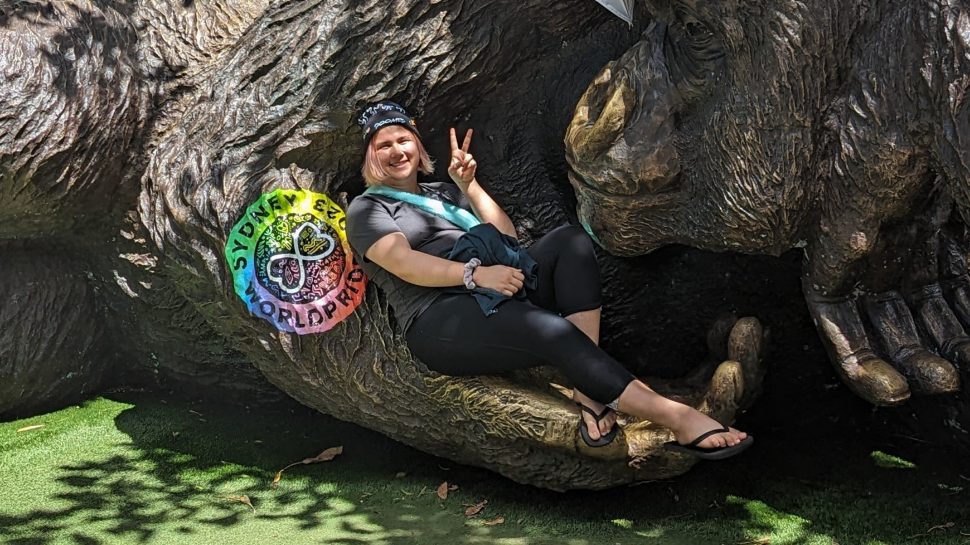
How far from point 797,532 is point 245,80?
9.19 ft

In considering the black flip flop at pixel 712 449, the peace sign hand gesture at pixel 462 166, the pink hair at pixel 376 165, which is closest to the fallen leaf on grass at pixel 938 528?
the black flip flop at pixel 712 449

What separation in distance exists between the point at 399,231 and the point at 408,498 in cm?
103

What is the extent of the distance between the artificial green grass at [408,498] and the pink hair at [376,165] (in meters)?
1.20

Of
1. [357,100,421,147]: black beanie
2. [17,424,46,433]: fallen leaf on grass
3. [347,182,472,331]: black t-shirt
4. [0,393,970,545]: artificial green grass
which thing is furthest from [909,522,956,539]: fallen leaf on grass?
[17,424,46,433]: fallen leaf on grass

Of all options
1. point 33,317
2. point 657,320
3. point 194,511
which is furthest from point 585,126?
point 33,317

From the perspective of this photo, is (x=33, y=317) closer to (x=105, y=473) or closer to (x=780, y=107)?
(x=105, y=473)

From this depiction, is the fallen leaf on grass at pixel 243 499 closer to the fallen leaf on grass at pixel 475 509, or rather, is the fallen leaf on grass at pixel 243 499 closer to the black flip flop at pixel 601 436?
the fallen leaf on grass at pixel 475 509

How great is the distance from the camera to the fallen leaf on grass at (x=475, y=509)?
11.7ft

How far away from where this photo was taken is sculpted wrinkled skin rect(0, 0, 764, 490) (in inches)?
141

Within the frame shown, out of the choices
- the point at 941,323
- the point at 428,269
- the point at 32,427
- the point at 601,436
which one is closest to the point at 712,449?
the point at 601,436

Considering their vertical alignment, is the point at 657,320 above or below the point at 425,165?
below

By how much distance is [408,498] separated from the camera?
12.2 feet

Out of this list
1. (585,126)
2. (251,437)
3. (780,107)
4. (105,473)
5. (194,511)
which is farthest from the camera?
(251,437)

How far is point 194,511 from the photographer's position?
364 centimetres
